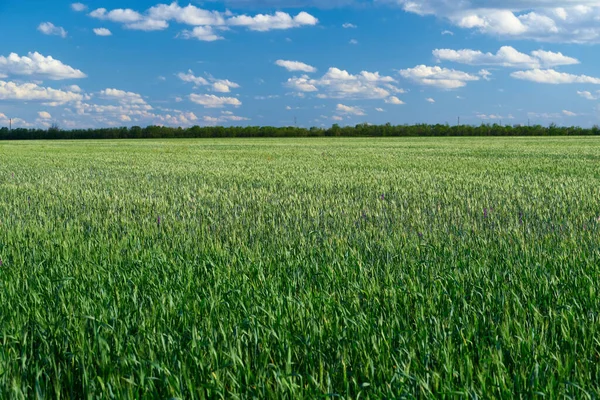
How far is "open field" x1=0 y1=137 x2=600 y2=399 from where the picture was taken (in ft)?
6.99

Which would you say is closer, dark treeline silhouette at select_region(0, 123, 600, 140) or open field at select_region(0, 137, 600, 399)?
open field at select_region(0, 137, 600, 399)

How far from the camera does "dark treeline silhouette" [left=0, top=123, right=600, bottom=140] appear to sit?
3361 inches

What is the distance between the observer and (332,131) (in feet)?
284

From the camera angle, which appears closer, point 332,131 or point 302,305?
point 302,305

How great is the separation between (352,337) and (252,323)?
47cm

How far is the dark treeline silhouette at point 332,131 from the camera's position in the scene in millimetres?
85375

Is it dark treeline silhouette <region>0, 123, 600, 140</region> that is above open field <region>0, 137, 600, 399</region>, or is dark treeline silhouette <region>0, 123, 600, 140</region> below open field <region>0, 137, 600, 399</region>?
above

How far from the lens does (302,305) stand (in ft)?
8.89

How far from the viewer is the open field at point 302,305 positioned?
6.99 ft

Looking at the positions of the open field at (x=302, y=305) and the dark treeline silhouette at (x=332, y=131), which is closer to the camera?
the open field at (x=302, y=305)

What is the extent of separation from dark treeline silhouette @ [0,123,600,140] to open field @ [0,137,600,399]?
8009cm

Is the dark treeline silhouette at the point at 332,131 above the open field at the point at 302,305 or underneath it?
→ above

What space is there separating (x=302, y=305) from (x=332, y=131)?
8485cm

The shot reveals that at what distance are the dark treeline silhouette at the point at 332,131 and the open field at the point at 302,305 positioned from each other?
80088 millimetres
